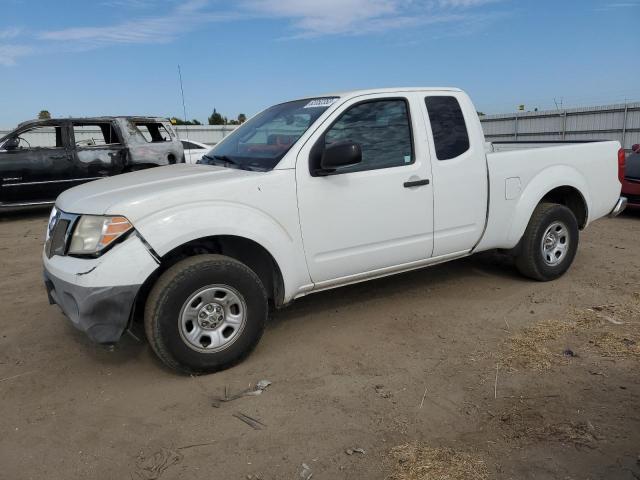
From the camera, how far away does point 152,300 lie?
3.17 meters

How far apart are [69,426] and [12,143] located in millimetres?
8481

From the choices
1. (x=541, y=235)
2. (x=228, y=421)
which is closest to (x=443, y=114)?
(x=541, y=235)

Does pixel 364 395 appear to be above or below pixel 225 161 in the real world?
below

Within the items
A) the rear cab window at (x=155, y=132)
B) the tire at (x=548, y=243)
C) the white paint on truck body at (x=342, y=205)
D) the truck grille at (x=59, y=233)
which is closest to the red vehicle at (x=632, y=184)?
the tire at (x=548, y=243)

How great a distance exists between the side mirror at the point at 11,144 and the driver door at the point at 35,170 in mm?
46

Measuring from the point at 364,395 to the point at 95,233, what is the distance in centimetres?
191

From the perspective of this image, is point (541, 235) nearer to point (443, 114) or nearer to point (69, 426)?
point (443, 114)

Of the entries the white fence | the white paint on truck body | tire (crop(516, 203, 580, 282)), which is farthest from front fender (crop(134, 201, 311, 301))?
the white fence

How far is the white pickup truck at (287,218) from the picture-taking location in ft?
10.3

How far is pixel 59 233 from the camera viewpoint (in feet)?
11.2

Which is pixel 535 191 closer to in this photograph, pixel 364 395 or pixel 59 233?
pixel 364 395

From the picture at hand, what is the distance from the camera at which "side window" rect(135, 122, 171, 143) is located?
10.8 metres

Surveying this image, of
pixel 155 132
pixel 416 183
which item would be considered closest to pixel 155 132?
pixel 155 132

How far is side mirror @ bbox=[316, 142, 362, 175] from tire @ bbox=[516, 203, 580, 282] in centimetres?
229
